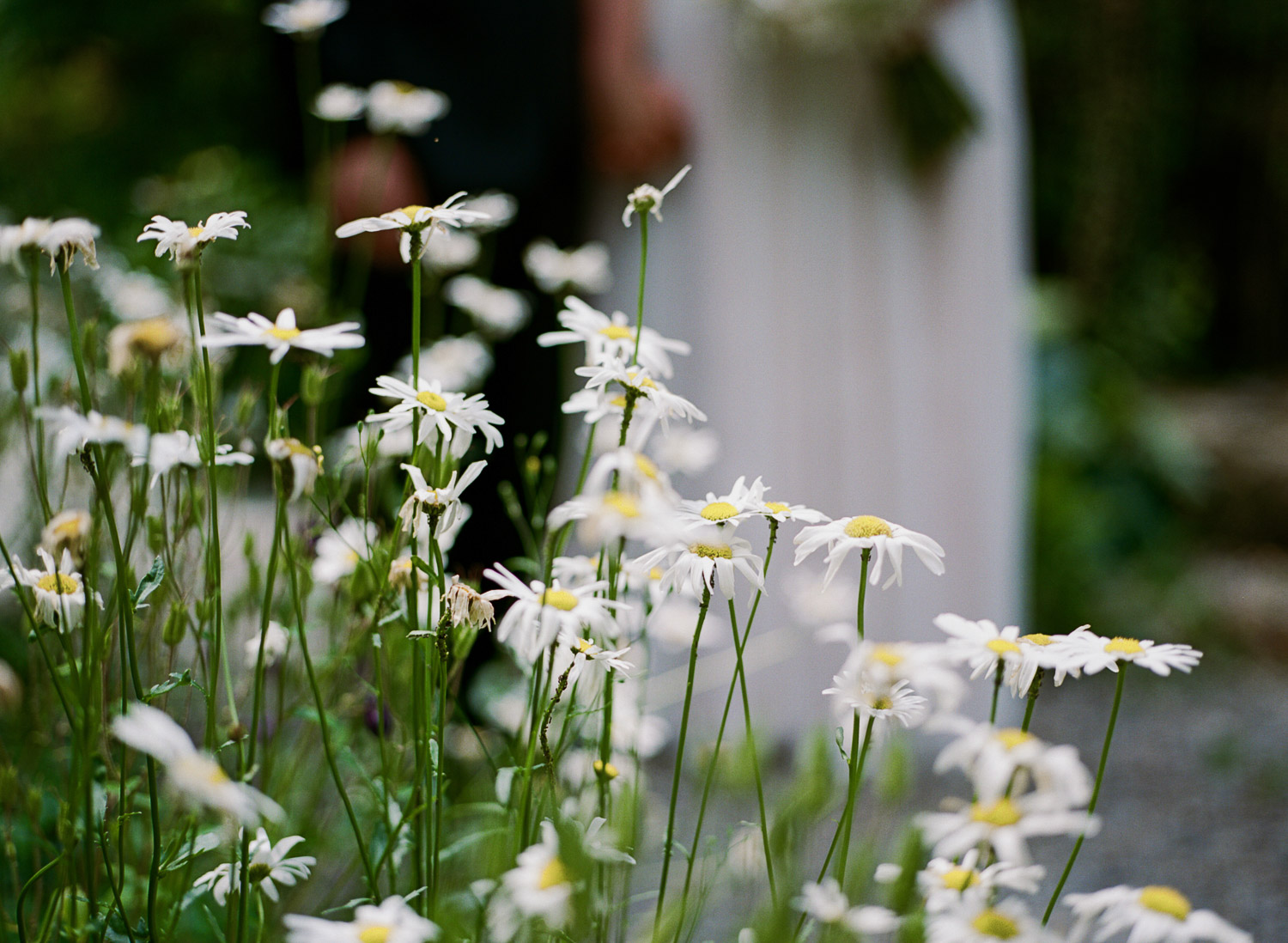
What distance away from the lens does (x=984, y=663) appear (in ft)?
1.14

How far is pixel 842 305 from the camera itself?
56.7 inches

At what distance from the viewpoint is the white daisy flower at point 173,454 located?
1.18 feet

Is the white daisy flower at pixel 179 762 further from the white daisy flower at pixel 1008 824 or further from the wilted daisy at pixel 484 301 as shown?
the wilted daisy at pixel 484 301

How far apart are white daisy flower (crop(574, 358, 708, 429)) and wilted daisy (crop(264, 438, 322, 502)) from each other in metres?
0.10

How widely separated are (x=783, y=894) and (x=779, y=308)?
113cm

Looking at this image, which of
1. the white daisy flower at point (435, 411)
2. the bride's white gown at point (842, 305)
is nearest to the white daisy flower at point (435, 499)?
the white daisy flower at point (435, 411)

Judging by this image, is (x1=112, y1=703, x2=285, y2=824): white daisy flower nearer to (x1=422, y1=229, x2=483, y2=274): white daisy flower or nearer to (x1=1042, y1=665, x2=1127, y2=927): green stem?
(x1=1042, y1=665, x2=1127, y2=927): green stem

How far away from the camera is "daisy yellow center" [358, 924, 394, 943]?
287 millimetres

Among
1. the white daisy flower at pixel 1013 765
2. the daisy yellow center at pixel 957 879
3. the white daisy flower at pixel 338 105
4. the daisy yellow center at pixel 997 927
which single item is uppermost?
the white daisy flower at pixel 338 105

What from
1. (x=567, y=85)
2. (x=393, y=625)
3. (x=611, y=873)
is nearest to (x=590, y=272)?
(x=393, y=625)

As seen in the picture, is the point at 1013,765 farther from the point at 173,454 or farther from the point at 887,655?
the point at 173,454

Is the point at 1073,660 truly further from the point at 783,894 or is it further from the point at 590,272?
the point at 590,272

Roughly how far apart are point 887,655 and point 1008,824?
0.05 m

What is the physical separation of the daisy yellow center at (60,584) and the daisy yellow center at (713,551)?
0.69ft
